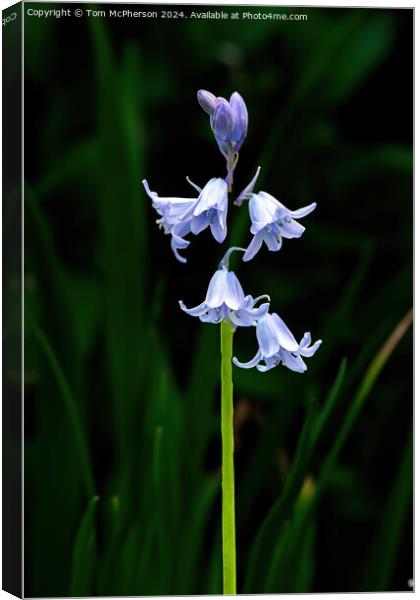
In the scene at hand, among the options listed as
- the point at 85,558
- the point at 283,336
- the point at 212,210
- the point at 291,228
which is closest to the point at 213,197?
the point at 212,210

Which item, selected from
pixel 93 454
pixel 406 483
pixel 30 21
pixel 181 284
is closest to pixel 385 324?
pixel 406 483

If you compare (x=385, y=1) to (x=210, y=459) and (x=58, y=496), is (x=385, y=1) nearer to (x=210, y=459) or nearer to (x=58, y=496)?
(x=210, y=459)

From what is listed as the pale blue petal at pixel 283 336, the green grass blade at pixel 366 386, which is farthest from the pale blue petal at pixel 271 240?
the green grass blade at pixel 366 386

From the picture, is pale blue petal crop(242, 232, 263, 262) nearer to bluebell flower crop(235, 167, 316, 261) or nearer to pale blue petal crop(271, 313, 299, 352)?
bluebell flower crop(235, 167, 316, 261)

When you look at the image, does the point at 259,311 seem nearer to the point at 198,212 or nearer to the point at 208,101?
the point at 198,212

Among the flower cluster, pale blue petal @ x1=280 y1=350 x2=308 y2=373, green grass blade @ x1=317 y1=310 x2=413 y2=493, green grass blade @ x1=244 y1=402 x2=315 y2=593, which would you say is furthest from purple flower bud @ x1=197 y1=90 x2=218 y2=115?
green grass blade @ x1=317 y1=310 x2=413 y2=493

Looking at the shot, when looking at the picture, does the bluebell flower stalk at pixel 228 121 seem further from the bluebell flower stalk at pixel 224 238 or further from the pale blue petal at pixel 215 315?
the pale blue petal at pixel 215 315
